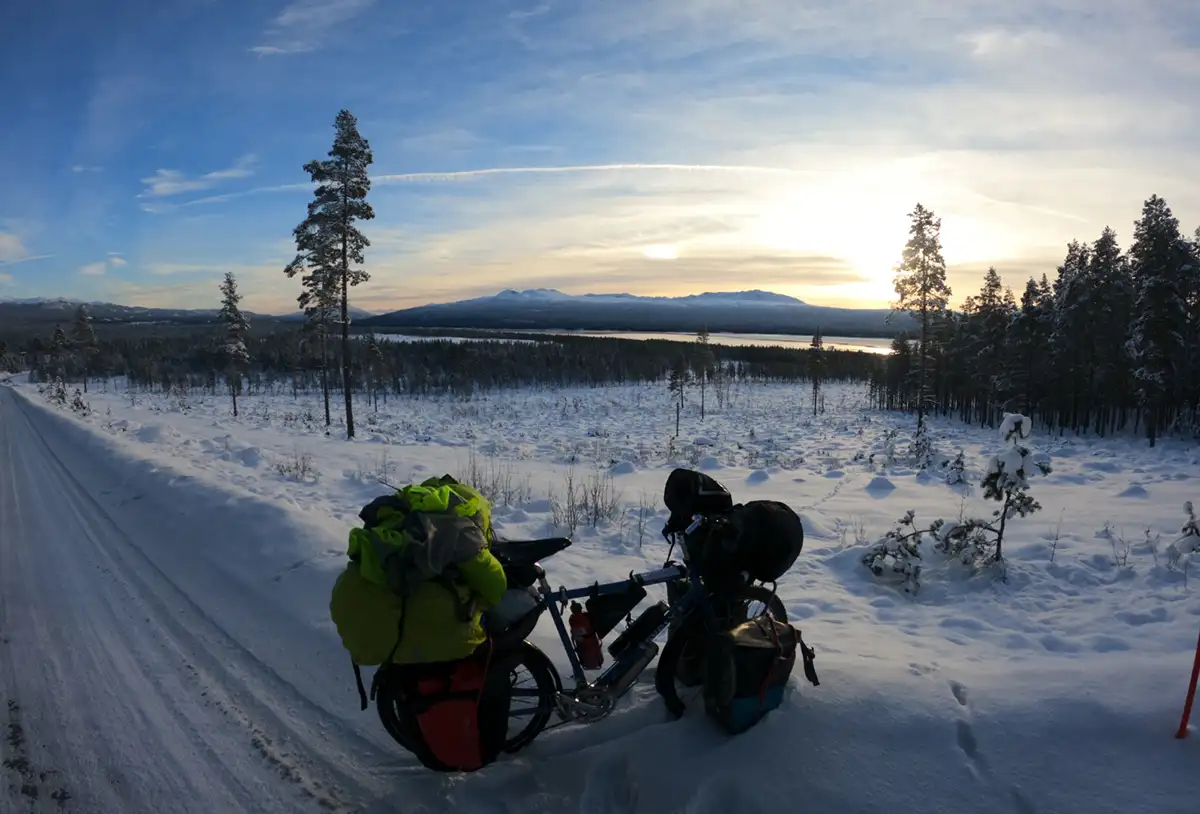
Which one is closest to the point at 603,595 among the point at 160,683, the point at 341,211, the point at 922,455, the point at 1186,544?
the point at 160,683

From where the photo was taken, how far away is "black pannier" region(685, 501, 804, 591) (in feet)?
11.1

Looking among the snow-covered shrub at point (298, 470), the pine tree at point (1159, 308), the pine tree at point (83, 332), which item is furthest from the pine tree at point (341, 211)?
the pine tree at point (83, 332)

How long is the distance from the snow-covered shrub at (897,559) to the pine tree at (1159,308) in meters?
26.7

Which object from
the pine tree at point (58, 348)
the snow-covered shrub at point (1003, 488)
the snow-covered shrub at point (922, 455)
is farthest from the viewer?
the pine tree at point (58, 348)

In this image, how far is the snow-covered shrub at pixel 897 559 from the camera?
6418 mm

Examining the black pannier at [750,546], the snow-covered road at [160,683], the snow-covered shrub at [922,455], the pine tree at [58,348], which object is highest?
Result: the pine tree at [58,348]

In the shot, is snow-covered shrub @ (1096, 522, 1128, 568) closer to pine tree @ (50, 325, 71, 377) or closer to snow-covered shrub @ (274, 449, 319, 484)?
snow-covered shrub @ (274, 449, 319, 484)

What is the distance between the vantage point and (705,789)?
306cm

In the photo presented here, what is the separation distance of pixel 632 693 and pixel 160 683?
3.35 metres

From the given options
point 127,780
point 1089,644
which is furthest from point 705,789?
point 1089,644

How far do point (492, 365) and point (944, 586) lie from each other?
73373mm

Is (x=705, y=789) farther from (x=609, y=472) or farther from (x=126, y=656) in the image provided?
(x=609, y=472)

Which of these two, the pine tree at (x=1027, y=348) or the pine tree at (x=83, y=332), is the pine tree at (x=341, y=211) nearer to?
the pine tree at (x=1027, y=348)

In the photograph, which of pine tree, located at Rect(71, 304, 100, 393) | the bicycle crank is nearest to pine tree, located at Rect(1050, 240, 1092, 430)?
the bicycle crank
